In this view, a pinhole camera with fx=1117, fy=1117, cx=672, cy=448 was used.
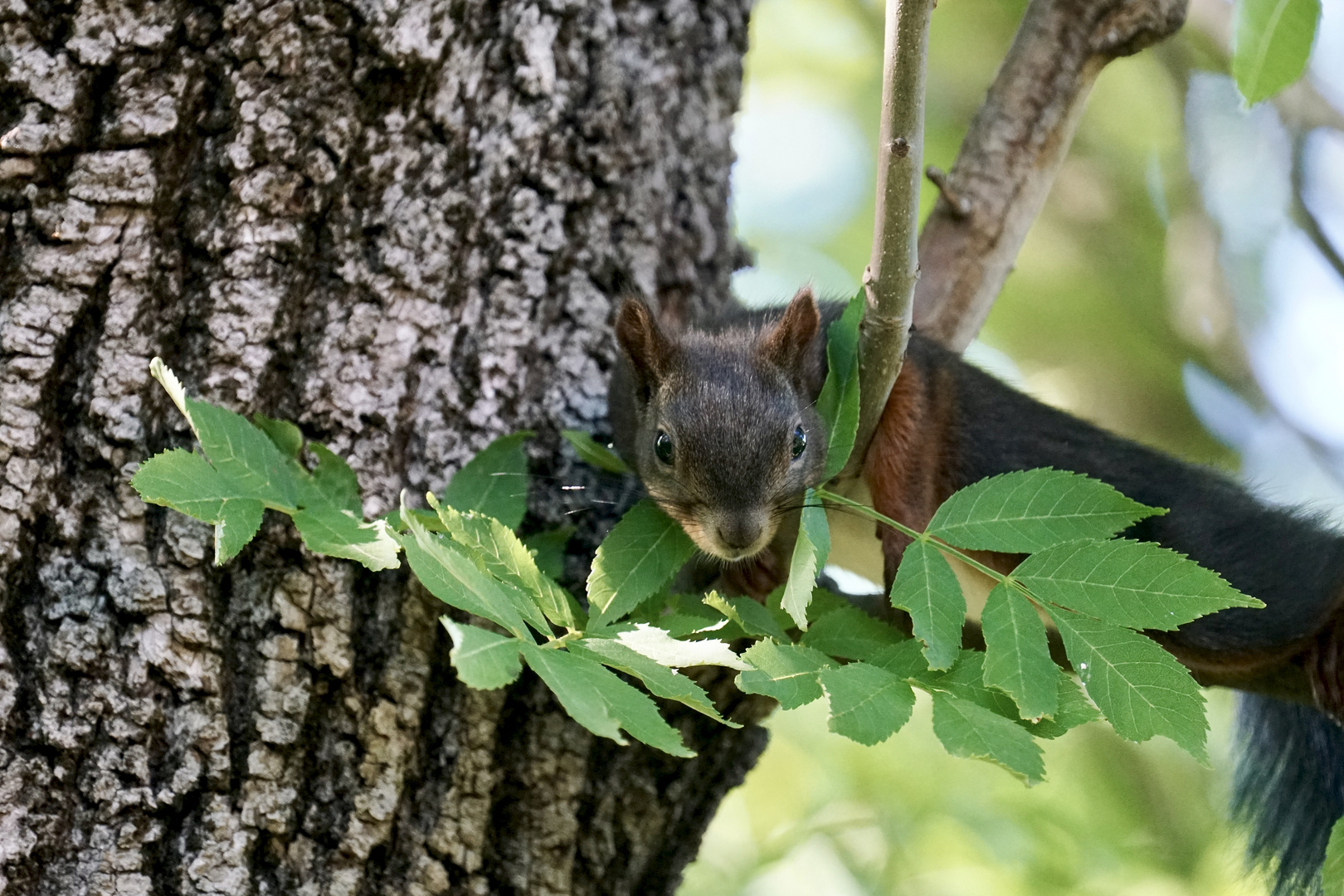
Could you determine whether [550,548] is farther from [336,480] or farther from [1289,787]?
[1289,787]

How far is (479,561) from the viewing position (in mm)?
1327

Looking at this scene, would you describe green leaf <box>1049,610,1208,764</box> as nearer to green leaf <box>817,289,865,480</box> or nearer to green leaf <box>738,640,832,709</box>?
green leaf <box>738,640,832,709</box>

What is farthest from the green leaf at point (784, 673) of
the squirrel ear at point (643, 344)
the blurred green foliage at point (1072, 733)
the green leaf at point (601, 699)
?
the blurred green foliage at point (1072, 733)

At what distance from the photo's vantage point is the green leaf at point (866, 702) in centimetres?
115

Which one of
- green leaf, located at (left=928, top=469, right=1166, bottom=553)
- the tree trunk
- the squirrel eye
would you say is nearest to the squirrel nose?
the squirrel eye

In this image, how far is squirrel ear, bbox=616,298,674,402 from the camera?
206 centimetres

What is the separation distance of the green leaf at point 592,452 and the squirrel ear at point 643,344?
0.17m

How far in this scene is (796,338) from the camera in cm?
216

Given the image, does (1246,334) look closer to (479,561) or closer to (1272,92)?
(1272,92)

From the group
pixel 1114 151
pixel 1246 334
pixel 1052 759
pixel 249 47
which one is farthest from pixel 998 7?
pixel 249 47

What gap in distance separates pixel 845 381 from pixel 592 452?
1.71 feet

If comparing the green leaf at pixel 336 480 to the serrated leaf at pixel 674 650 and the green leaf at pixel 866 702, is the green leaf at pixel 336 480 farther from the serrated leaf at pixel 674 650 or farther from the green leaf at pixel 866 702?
the green leaf at pixel 866 702

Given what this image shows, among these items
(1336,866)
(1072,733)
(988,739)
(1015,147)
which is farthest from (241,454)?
(1072,733)

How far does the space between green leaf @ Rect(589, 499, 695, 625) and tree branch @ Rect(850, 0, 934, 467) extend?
0.37m
